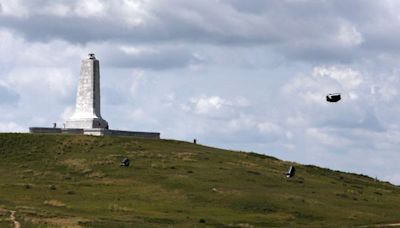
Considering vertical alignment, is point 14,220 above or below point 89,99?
below

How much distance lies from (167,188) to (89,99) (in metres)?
36.6

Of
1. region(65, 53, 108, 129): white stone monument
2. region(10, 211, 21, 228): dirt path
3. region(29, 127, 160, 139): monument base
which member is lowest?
region(10, 211, 21, 228): dirt path

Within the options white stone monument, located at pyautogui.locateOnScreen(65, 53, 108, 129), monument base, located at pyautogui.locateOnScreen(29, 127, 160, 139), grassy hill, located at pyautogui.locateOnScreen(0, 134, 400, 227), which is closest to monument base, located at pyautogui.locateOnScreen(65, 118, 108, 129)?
white stone monument, located at pyautogui.locateOnScreen(65, 53, 108, 129)

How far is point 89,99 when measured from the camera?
395 feet

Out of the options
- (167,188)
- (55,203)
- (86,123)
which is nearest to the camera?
(55,203)

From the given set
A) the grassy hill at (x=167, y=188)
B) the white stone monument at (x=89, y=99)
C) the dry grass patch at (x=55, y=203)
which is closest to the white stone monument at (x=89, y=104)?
the white stone monument at (x=89, y=99)

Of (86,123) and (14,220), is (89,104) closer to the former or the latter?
(86,123)

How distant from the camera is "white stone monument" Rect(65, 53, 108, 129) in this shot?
120000 millimetres

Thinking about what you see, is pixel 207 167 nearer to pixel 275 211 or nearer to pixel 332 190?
pixel 332 190

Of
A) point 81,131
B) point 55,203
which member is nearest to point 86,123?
point 81,131

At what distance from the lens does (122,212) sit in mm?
72938

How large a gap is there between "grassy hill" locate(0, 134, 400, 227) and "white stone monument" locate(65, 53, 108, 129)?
6.84 meters

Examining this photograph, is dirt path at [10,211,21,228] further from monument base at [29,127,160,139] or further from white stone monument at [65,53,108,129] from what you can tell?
white stone monument at [65,53,108,129]

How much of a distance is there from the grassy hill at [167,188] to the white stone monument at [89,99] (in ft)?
22.4
